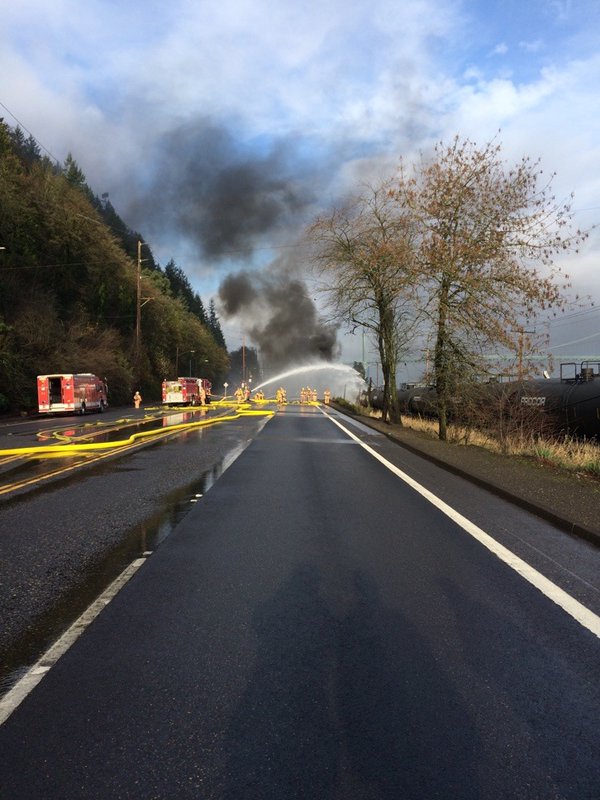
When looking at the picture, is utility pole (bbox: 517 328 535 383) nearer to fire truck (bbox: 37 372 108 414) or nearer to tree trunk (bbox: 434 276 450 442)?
tree trunk (bbox: 434 276 450 442)

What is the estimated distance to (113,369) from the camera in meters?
48.2

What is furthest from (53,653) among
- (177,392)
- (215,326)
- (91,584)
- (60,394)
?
(215,326)

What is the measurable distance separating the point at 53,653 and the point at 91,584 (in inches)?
51.8

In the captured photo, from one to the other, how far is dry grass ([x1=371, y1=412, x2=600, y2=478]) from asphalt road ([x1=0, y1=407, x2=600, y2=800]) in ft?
23.3

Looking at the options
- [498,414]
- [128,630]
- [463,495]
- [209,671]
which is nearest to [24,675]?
[128,630]

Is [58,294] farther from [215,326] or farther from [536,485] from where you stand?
[215,326]

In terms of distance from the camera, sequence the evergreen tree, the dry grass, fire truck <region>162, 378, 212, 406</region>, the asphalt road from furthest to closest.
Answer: the evergreen tree → fire truck <region>162, 378, 212, 406</region> → the dry grass → the asphalt road

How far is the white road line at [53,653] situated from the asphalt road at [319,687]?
2.6 inches

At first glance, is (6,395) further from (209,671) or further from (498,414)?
(209,671)

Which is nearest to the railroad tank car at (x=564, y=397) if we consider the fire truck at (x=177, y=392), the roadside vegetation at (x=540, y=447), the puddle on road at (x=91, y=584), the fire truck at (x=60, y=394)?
the roadside vegetation at (x=540, y=447)

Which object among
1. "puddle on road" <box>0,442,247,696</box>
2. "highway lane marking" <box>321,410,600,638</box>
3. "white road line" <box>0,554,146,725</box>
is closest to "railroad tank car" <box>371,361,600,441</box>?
"highway lane marking" <box>321,410,600,638</box>

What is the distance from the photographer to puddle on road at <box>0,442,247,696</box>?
12.0ft

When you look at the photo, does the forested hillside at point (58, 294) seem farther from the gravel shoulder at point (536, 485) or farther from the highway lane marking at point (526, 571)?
the highway lane marking at point (526, 571)

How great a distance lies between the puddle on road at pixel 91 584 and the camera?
3.65 m
